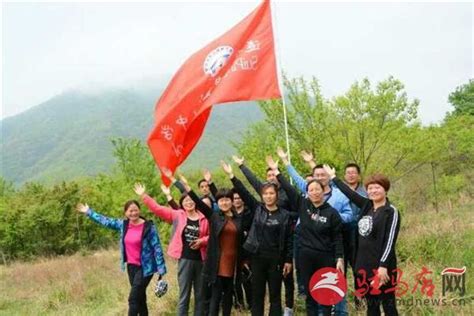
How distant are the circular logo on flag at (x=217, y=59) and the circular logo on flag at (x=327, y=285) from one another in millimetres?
3630

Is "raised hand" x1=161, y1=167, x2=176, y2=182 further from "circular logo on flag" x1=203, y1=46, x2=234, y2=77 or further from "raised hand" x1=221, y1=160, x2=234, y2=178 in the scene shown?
"circular logo on flag" x1=203, y1=46, x2=234, y2=77

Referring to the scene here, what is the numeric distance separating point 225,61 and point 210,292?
11.3ft

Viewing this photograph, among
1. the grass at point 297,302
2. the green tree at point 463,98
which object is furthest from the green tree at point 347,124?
the green tree at point 463,98

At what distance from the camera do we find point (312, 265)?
5477 millimetres

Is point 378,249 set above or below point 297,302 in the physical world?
above

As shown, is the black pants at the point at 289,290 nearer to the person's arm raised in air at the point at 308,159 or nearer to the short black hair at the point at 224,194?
the short black hair at the point at 224,194

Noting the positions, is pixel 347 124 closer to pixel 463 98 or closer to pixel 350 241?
pixel 350 241

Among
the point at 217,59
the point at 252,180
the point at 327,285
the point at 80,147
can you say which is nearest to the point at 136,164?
the point at 217,59

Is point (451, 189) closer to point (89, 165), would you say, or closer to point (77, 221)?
point (77, 221)

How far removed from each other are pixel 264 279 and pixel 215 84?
319 centimetres

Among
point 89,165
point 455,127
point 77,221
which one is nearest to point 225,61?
point 455,127

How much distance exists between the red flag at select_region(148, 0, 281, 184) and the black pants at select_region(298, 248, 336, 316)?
8.50 ft

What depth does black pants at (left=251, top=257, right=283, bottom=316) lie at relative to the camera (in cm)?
584

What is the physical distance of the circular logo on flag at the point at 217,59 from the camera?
25.5 feet
